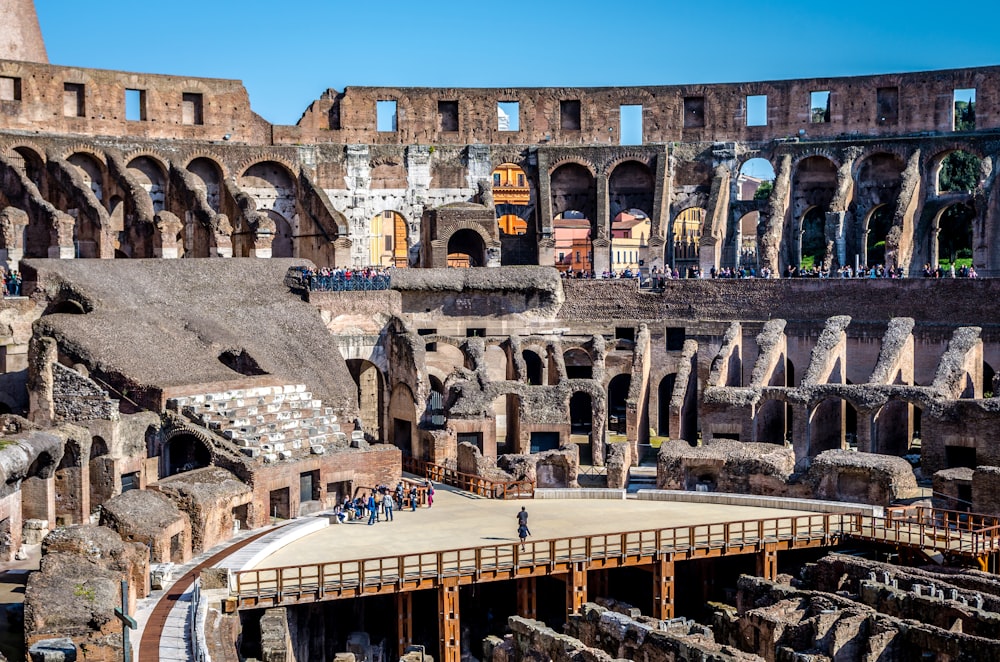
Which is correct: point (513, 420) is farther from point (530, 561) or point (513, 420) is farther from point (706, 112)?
point (706, 112)

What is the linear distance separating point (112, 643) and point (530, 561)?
11172 mm

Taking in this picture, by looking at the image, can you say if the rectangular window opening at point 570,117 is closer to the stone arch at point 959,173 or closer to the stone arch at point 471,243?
the stone arch at point 471,243

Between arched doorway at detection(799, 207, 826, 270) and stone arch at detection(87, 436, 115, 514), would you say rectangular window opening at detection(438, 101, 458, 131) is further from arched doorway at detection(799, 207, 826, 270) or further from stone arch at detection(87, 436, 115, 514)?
stone arch at detection(87, 436, 115, 514)

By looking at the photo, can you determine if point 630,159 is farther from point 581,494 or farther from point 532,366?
point 581,494

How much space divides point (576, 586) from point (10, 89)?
30274 millimetres

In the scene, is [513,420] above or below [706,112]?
below

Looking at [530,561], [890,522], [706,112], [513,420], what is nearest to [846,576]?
[890,522]

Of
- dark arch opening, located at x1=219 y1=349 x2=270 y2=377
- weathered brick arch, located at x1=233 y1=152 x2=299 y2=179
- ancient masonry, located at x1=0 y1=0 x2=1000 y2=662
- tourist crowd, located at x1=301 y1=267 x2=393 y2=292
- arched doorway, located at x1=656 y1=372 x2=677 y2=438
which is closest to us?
ancient masonry, located at x1=0 y1=0 x2=1000 y2=662

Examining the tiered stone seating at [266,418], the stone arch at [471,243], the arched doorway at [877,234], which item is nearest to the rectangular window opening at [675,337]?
the stone arch at [471,243]

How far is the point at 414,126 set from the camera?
54.1 m

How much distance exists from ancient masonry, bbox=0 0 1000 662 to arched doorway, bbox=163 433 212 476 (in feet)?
0.26

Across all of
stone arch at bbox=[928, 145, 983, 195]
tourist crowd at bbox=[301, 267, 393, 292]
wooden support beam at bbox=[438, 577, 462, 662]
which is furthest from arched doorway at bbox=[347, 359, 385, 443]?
stone arch at bbox=[928, 145, 983, 195]

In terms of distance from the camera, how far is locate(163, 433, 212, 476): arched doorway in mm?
35312

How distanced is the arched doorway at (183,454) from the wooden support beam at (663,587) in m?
12.0
